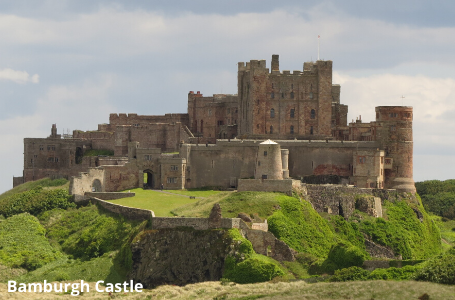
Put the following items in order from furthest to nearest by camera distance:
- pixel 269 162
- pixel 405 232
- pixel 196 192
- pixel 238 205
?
pixel 196 192
pixel 405 232
pixel 269 162
pixel 238 205

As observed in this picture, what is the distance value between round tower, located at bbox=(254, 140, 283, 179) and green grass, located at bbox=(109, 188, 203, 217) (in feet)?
22.3

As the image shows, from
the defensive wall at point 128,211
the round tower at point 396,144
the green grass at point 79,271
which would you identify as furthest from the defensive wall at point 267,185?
the round tower at point 396,144

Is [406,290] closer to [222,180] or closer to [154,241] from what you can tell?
[154,241]

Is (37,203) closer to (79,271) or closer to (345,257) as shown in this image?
(79,271)

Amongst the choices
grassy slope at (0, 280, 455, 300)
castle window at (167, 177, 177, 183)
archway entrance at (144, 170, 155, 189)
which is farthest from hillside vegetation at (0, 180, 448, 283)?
castle window at (167, 177, 177, 183)

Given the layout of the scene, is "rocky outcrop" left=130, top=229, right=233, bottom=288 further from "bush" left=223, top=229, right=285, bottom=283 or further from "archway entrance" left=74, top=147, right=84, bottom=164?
"archway entrance" left=74, top=147, right=84, bottom=164

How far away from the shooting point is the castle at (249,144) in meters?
93.1

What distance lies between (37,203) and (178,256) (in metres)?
24.4

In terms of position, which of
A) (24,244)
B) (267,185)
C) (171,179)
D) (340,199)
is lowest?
(24,244)

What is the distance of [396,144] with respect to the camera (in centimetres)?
9375

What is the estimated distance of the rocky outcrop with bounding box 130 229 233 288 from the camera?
72.5 metres

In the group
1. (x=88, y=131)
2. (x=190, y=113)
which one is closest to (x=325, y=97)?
(x=190, y=113)

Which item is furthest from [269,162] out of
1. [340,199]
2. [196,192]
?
[196,192]

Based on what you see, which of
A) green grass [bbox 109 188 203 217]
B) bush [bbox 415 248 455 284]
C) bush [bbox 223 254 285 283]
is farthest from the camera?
green grass [bbox 109 188 203 217]
